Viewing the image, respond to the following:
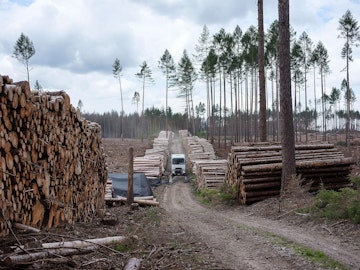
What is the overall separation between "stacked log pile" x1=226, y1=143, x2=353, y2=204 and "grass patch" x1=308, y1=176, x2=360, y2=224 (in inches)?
146

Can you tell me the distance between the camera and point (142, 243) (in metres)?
7.72

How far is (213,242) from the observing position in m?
8.18

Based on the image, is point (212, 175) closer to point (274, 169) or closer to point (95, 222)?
point (274, 169)

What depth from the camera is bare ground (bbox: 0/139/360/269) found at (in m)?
6.05

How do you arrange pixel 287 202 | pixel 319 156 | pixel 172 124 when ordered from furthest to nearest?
pixel 172 124
pixel 319 156
pixel 287 202

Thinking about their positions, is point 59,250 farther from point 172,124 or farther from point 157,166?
point 172,124

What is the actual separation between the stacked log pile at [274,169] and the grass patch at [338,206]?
3.70m

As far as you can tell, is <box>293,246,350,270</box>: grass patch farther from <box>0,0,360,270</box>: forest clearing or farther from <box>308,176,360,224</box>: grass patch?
<box>308,176,360,224</box>: grass patch

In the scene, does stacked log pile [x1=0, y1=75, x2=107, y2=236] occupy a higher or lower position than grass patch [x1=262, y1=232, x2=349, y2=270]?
higher

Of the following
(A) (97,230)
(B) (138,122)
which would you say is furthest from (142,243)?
(B) (138,122)

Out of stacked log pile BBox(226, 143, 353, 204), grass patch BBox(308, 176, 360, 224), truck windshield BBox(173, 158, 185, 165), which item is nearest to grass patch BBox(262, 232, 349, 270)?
grass patch BBox(308, 176, 360, 224)

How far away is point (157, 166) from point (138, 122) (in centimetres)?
8631

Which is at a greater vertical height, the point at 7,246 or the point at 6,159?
the point at 6,159

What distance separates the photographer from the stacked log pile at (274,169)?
15.2 metres
